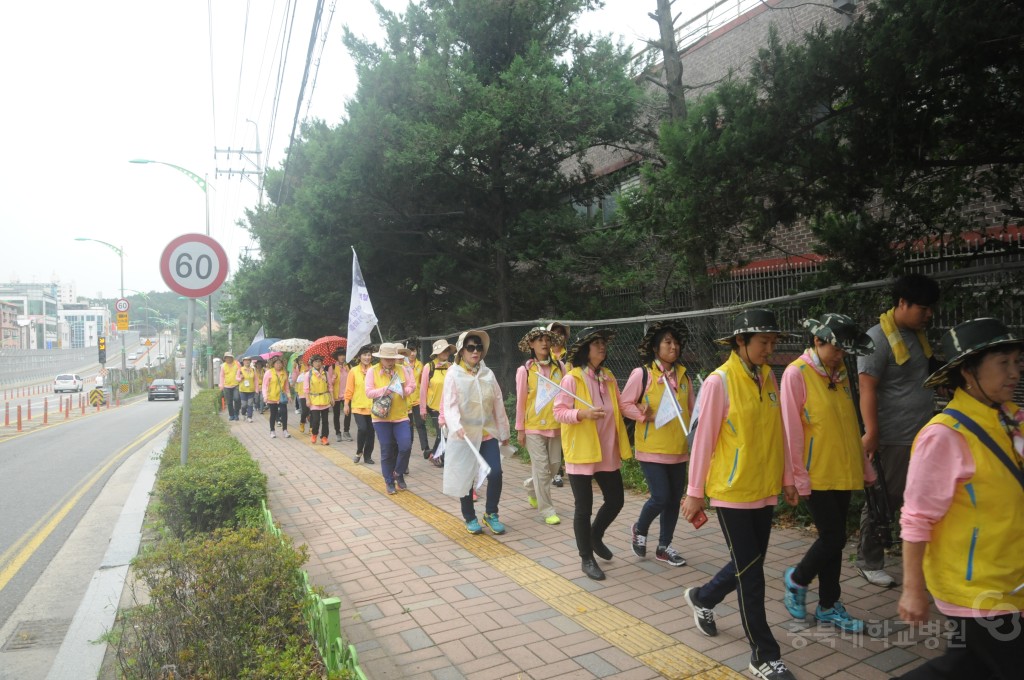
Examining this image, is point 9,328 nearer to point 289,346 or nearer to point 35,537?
point 289,346

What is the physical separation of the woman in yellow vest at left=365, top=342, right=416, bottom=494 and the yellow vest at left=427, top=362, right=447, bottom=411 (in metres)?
1.68

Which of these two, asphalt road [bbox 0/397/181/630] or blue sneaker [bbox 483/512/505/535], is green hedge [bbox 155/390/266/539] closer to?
asphalt road [bbox 0/397/181/630]

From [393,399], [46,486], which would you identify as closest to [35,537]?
[46,486]

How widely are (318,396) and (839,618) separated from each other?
1105 cm

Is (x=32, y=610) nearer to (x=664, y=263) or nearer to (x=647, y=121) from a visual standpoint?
(x=664, y=263)

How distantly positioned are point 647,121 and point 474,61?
Answer: 3.30m

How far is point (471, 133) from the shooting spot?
11.4 m

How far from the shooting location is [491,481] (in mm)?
6551

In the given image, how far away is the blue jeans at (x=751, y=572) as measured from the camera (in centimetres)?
352

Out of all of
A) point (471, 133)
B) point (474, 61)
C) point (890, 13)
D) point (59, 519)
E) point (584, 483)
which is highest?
point (474, 61)

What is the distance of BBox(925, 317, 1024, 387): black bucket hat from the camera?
250 centimetres

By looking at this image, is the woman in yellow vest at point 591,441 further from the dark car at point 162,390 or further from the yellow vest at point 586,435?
the dark car at point 162,390

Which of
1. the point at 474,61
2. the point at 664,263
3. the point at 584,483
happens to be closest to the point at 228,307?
the point at 474,61

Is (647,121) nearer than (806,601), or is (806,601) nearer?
(806,601)
